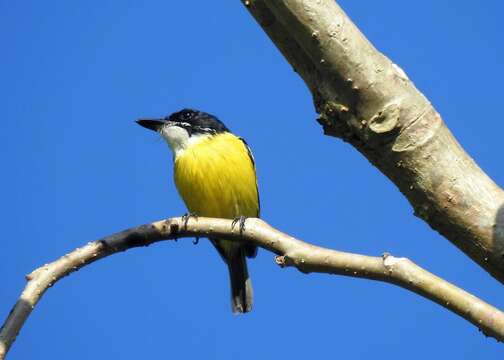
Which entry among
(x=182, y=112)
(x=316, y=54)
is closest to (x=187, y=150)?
(x=182, y=112)

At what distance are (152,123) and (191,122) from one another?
0.49 metres

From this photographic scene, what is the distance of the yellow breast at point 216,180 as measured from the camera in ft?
24.8

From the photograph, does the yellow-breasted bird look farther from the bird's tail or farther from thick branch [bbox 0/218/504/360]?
thick branch [bbox 0/218/504/360]

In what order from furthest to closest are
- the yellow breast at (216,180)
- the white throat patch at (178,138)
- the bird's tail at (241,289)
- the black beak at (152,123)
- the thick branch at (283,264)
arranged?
1. the black beak at (152,123)
2. the bird's tail at (241,289)
3. the white throat patch at (178,138)
4. the yellow breast at (216,180)
5. the thick branch at (283,264)

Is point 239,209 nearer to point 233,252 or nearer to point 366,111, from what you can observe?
point 233,252

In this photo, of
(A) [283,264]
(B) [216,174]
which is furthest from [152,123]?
(A) [283,264]

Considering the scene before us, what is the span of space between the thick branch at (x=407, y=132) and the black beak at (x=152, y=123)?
5.89 meters

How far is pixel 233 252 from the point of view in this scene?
331 inches

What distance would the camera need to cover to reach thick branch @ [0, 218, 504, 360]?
98.8 inches

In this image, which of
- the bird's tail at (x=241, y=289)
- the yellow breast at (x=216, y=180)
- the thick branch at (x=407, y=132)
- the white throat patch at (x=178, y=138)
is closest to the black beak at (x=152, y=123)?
the white throat patch at (x=178, y=138)

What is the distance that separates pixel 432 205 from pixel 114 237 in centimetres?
176

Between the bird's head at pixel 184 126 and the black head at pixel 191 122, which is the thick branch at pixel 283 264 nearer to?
the bird's head at pixel 184 126

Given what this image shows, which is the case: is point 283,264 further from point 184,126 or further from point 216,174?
point 184,126

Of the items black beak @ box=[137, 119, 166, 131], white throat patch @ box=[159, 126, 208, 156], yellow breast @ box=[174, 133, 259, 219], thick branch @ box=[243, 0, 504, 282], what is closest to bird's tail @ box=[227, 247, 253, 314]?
yellow breast @ box=[174, 133, 259, 219]
